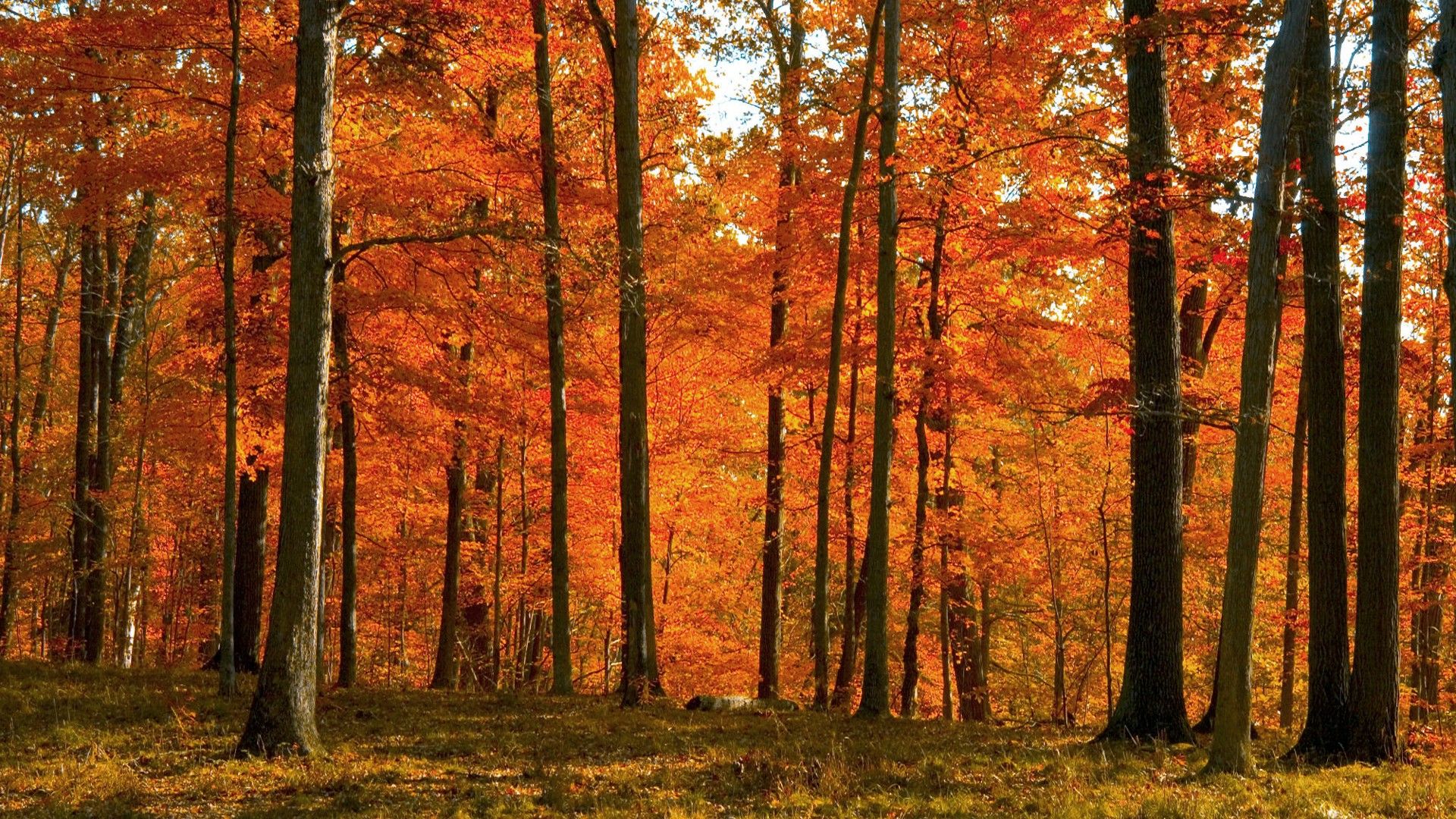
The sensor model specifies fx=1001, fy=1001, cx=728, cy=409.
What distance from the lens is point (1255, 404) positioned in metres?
7.56

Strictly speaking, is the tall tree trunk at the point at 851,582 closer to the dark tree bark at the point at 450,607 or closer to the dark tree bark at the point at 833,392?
the dark tree bark at the point at 833,392

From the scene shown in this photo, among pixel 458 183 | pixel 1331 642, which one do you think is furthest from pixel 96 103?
pixel 1331 642

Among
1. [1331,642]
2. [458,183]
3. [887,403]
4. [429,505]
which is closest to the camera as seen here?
[1331,642]

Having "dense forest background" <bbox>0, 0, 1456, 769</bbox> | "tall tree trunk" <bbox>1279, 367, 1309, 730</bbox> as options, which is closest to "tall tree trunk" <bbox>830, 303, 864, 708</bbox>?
"dense forest background" <bbox>0, 0, 1456, 769</bbox>

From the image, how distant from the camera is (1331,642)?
9.52m

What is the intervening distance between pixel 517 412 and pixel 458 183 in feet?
11.0

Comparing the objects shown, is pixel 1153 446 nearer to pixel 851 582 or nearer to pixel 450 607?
pixel 851 582

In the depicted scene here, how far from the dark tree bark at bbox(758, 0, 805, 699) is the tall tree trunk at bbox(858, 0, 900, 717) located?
3757mm

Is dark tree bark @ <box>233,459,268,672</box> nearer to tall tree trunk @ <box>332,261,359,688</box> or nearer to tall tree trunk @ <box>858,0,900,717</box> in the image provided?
tall tree trunk @ <box>332,261,359,688</box>

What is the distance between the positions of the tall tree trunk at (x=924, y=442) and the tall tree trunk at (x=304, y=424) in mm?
9343

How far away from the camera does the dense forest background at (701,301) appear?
9906 mm

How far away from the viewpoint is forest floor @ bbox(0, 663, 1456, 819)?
247 inches

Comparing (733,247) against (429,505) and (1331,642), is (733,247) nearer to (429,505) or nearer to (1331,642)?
(429,505)

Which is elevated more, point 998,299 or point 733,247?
point 733,247
